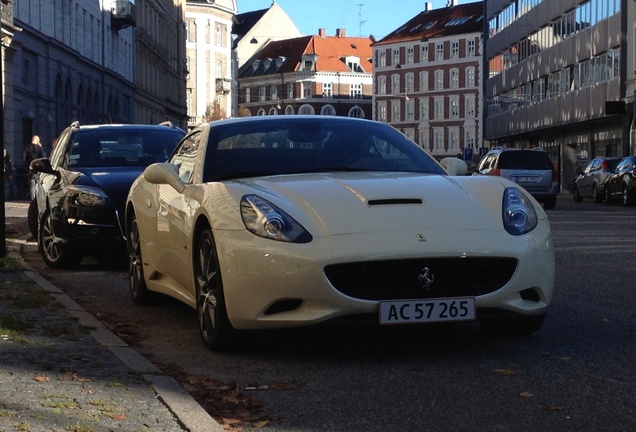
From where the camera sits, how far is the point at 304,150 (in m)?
8.40

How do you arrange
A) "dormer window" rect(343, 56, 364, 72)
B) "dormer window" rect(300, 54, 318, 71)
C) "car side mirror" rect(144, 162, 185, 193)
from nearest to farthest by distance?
1. "car side mirror" rect(144, 162, 185, 193)
2. "dormer window" rect(300, 54, 318, 71)
3. "dormer window" rect(343, 56, 364, 72)

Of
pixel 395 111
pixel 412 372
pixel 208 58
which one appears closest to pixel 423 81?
pixel 395 111

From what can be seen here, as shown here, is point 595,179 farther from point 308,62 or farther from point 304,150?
point 308,62

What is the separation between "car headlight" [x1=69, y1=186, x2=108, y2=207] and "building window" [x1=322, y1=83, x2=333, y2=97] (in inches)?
6443

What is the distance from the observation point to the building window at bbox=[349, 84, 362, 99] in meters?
179

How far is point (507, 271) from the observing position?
7.22 metres

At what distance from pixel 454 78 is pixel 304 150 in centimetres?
13924

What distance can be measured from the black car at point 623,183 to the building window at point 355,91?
138m

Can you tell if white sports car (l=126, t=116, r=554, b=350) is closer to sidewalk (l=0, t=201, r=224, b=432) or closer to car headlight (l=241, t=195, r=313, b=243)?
car headlight (l=241, t=195, r=313, b=243)

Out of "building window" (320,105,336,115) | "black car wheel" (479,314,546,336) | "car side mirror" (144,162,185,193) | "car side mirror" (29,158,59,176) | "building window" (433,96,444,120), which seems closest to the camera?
"black car wheel" (479,314,546,336)

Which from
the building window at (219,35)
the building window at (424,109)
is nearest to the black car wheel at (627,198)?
the building window at (424,109)

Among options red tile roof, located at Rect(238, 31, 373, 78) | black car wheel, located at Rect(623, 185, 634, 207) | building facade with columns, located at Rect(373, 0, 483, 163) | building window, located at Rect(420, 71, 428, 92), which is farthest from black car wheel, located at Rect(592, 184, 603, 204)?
red tile roof, located at Rect(238, 31, 373, 78)

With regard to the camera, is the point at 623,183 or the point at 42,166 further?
the point at 623,183

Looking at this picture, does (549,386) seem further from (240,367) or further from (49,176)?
(49,176)
